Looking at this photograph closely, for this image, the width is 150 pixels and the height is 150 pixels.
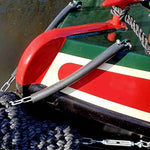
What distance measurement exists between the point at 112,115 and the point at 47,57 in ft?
1.78

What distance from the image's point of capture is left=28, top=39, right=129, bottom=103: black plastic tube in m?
1.50

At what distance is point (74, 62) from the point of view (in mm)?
1607

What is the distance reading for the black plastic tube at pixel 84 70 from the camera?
1495 mm

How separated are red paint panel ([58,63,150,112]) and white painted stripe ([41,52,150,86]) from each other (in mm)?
24

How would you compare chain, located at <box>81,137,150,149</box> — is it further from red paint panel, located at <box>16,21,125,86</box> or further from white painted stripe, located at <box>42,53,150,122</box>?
red paint panel, located at <box>16,21,125,86</box>

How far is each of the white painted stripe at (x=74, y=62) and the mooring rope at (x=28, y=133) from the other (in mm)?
267

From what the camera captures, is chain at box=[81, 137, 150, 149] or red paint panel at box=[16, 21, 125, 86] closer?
red paint panel at box=[16, 21, 125, 86]

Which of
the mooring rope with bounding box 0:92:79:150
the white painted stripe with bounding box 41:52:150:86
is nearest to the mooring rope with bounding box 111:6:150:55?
the white painted stripe with bounding box 41:52:150:86

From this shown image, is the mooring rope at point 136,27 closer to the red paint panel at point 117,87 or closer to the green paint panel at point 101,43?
the green paint panel at point 101,43

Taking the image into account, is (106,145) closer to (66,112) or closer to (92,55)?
(66,112)

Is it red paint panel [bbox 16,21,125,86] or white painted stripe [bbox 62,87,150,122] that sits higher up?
red paint panel [bbox 16,21,125,86]

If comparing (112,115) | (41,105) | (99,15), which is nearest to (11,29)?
(99,15)

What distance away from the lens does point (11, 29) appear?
3.82m

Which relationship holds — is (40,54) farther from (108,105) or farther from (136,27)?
(136,27)
